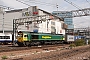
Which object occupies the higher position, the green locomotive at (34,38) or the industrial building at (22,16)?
the industrial building at (22,16)

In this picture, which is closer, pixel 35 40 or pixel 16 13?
pixel 35 40

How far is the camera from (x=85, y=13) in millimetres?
44375

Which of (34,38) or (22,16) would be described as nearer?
(34,38)

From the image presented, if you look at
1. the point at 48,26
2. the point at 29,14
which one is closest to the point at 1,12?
the point at 29,14

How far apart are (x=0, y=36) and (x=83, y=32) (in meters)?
82.3

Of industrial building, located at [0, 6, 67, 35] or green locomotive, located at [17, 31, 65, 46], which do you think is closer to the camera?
green locomotive, located at [17, 31, 65, 46]

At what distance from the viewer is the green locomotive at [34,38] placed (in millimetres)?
39656

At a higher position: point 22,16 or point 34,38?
point 22,16

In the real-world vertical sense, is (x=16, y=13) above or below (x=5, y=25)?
above

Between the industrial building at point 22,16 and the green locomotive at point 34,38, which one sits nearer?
the green locomotive at point 34,38

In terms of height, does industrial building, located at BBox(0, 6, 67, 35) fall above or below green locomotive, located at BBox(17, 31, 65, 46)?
above

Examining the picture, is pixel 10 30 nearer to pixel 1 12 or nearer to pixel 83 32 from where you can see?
pixel 1 12

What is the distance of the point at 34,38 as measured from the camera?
139 ft

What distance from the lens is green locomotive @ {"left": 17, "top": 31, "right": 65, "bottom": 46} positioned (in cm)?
3966
